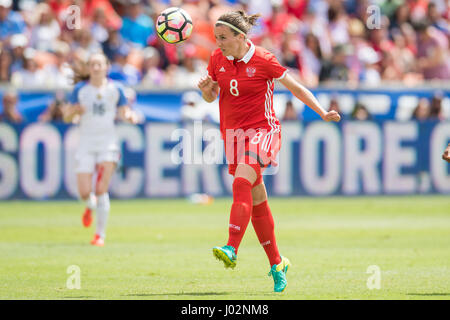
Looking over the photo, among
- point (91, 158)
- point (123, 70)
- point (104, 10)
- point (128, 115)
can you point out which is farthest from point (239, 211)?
point (104, 10)

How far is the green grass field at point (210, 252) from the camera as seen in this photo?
842 centimetres

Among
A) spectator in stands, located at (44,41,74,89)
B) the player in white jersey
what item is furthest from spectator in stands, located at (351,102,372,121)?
the player in white jersey

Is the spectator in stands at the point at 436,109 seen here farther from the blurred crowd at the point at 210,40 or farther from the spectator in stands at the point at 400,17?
the spectator in stands at the point at 400,17

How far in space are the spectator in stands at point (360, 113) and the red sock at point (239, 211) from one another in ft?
39.5

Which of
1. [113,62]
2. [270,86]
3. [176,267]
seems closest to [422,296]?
[270,86]

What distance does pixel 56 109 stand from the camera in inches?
742

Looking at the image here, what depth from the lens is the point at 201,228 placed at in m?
14.6

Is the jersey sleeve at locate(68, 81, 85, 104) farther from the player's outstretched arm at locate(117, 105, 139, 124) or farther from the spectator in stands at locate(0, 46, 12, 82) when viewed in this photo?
the spectator in stands at locate(0, 46, 12, 82)

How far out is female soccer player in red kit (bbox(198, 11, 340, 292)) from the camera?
8.30 meters

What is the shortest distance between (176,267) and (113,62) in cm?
1084

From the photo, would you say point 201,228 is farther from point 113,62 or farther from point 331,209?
point 113,62

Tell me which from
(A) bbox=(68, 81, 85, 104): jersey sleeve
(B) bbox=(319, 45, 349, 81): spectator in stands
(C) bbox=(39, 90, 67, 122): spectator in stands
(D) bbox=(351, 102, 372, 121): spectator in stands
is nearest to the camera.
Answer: (A) bbox=(68, 81, 85, 104): jersey sleeve

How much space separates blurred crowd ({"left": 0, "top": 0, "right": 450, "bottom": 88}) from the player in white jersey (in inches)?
222

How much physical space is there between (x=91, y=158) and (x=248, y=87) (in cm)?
515
